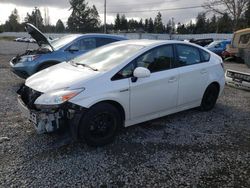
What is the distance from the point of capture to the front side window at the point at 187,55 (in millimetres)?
5414

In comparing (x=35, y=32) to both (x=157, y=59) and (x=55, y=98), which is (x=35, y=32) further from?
(x=55, y=98)

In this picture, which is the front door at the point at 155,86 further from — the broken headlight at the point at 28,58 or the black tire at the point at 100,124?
the broken headlight at the point at 28,58

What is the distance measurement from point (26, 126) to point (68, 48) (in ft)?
12.2

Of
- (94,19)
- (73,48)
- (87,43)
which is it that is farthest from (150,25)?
(73,48)

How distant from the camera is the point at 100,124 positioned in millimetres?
4230

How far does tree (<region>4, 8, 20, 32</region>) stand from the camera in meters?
98.1

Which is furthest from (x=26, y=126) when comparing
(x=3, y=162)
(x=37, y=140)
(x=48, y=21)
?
(x=48, y=21)

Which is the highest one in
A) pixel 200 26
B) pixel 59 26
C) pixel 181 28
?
pixel 200 26

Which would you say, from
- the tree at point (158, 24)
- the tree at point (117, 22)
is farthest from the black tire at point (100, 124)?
the tree at point (117, 22)

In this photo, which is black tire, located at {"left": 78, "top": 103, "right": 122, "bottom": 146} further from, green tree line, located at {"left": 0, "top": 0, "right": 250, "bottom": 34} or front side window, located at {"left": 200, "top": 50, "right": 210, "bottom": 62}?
green tree line, located at {"left": 0, "top": 0, "right": 250, "bottom": 34}

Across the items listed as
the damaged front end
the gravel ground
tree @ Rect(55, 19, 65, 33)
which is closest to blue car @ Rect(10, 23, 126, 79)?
the gravel ground

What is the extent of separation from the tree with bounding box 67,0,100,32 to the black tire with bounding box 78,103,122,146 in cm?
8756

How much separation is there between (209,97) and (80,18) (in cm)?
8863

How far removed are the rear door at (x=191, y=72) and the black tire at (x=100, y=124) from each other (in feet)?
5.12
